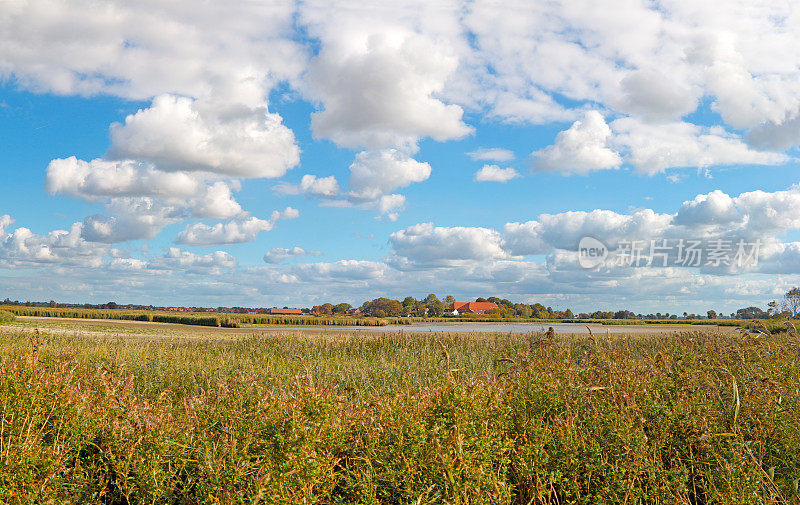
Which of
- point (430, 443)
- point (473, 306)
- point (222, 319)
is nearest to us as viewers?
point (430, 443)

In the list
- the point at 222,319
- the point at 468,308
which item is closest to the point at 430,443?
the point at 222,319

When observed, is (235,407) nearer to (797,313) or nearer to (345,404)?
(345,404)

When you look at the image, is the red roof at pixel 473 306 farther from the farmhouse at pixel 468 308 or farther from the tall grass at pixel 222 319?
the tall grass at pixel 222 319

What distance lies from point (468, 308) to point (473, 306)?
134cm

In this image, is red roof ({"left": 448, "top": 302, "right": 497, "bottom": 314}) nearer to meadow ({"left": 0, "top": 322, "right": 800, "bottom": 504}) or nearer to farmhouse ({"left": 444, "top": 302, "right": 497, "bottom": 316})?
farmhouse ({"left": 444, "top": 302, "right": 497, "bottom": 316})

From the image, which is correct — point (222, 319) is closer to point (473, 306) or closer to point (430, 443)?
point (430, 443)

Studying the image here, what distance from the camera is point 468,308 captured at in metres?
114

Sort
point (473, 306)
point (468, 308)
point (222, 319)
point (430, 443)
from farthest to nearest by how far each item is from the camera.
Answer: point (468, 308), point (473, 306), point (222, 319), point (430, 443)

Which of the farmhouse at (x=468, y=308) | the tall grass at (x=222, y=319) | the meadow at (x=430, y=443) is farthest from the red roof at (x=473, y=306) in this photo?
the meadow at (x=430, y=443)

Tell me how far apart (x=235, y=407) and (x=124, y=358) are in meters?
9.09

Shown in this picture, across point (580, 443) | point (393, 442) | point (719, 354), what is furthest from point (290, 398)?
point (719, 354)

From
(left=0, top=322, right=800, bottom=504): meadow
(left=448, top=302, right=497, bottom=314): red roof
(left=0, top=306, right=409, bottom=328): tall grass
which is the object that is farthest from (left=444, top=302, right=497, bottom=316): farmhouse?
(left=0, top=322, right=800, bottom=504): meadow

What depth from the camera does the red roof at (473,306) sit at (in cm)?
11075

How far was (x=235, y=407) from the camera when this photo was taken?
14.0 ft
